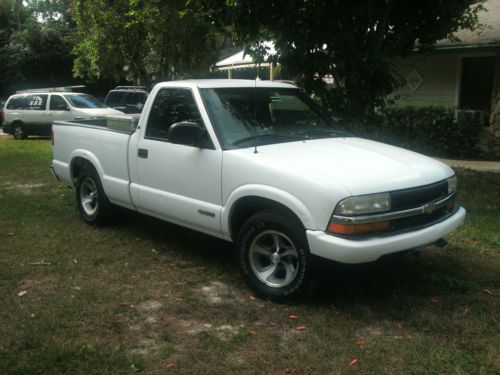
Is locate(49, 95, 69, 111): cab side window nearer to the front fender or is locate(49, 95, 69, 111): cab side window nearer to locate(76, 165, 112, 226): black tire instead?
locate(76, 165, 112, 226): black tire

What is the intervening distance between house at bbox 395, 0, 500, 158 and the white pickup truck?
8057 mm

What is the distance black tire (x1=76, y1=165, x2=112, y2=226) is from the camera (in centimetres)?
653

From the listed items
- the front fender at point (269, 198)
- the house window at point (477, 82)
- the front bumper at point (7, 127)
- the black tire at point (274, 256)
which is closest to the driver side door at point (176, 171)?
the front fender at point (269, 198)

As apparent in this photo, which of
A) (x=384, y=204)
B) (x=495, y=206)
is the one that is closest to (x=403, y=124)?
(x=495, y=206)

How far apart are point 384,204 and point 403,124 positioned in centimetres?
970

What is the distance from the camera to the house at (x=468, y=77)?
40.9 ft

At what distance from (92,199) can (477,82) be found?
10.4 m

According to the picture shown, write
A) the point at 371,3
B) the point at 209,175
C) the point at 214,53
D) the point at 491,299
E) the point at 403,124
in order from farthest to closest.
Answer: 1. the point at 214,53
2. the point at 403,124
3. the point at 371,3
4. the point at 209,175
5. the point at 491,299

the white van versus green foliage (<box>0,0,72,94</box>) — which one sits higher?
green foliage (<box>0,0,72,94</box>)

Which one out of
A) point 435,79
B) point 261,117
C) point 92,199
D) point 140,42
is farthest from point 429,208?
point 140,42

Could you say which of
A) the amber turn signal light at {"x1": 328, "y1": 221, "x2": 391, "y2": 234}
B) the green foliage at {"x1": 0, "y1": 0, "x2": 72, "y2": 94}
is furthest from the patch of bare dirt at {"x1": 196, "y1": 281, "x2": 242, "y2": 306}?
the green foliage at {"x1": 0, "y1": 0, "x2": 72, "y2": 94}

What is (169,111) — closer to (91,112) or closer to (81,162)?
(81,162)

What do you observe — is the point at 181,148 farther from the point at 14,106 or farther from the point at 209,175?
the point at 14,106

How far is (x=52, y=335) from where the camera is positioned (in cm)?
392
